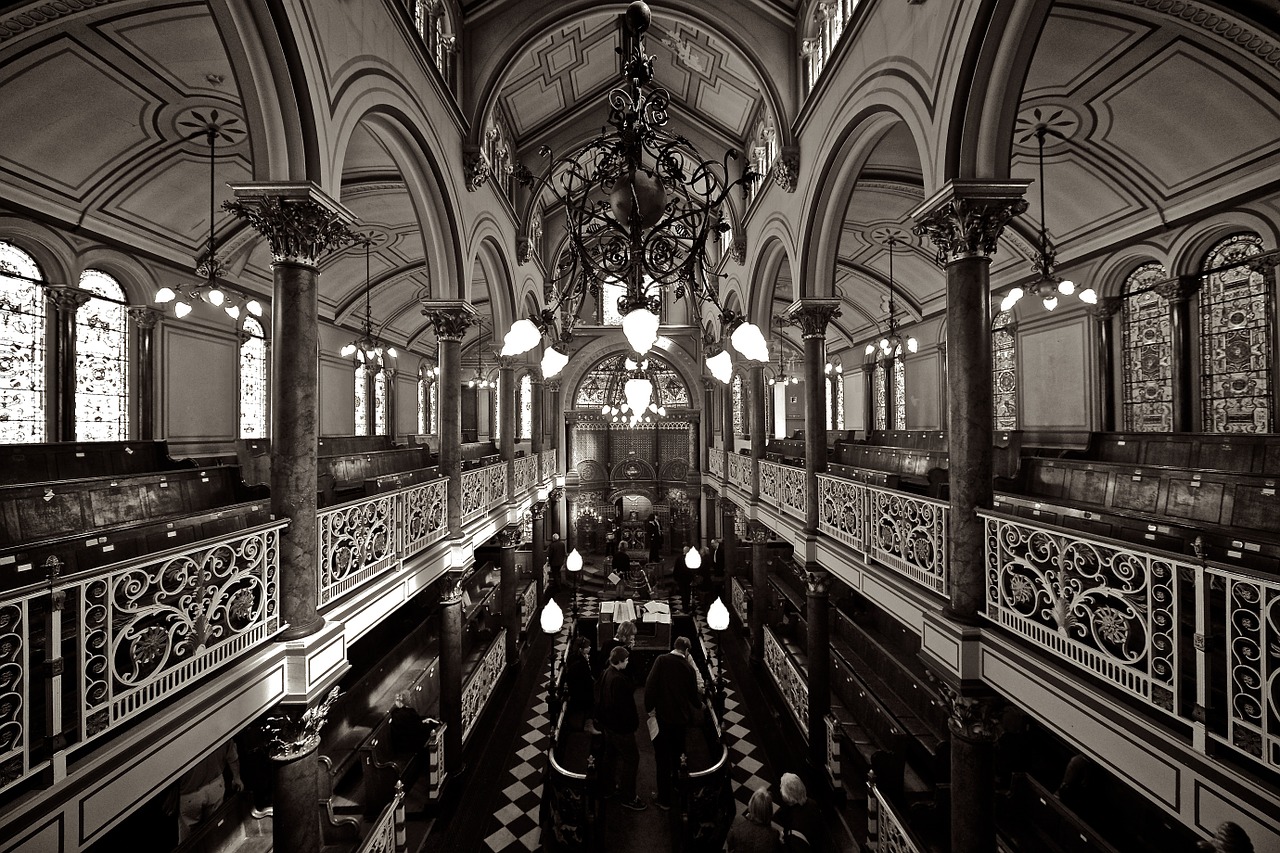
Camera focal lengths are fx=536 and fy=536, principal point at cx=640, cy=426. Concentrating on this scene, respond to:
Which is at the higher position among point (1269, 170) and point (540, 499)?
point (1269, 170)

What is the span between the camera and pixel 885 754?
19.1 ft

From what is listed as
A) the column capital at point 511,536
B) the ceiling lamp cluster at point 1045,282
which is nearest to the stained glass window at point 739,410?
the column capital at point 511,536

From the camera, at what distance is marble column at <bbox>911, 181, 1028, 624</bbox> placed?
13.3 feet

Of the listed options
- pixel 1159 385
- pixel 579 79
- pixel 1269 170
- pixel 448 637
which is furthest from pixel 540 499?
pixel 1269 170

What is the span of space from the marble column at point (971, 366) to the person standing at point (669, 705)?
3.29 metres

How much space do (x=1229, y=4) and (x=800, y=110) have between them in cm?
483

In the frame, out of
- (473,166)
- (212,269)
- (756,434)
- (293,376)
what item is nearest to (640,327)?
(293,376)

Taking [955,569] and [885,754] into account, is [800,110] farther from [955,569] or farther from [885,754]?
[885,754]

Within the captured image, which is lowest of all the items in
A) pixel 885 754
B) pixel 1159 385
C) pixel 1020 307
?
pixel 885 754

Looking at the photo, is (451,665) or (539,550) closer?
(451,665)

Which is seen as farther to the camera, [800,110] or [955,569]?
[800,110]

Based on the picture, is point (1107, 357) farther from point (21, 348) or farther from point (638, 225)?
point (21, 348)

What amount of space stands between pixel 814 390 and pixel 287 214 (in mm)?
6444

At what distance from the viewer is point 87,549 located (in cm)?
285
